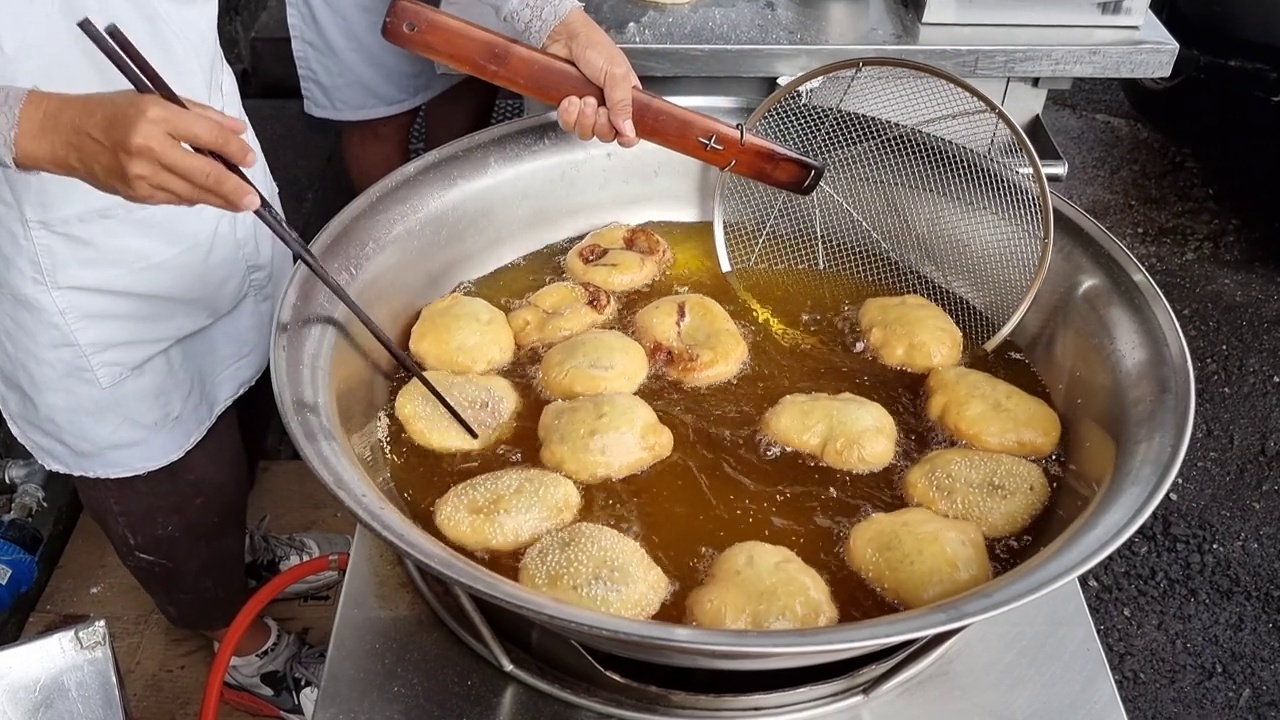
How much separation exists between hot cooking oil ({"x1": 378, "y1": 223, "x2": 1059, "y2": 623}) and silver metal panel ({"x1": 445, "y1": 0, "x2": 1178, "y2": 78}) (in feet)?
2.08

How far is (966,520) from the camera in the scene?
1558 millimetres

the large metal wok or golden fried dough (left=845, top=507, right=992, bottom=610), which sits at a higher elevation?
the large metal wok

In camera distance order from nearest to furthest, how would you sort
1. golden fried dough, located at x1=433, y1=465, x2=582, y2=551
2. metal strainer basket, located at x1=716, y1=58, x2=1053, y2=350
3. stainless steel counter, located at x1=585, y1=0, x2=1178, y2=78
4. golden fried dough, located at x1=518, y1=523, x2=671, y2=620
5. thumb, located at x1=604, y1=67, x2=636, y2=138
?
golden fried dough, located at x1=518, y1=523, x2=671, y2=620 < golden fried dough, located at x1=433, y1=465, x2=582, y2=551 < thumb, located at x1=604, y1=67, x2=636, y2=138 < metal strainer basket, located at x1=716, y1=58, x2=1053, y2=350 < stainless steel counter, located at x1=585, y1=0, x2=1178, y2=78

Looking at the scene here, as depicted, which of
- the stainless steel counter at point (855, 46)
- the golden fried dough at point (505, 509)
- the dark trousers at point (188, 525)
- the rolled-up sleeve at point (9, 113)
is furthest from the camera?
the stainless steel counter at point (855, 46)

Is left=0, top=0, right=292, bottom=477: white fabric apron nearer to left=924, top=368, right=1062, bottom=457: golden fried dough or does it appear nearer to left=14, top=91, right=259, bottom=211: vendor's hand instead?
left=14, top=91, right=259, bottom=211: vendor's hand

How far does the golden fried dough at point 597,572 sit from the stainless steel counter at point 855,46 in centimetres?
132

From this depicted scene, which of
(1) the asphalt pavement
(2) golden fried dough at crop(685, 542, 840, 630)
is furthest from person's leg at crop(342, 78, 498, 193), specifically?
(2) golden fried dough at crop(685, 542, 840, 630)

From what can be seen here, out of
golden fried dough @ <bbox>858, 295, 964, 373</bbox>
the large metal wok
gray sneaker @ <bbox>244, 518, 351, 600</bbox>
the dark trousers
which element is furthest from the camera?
gray sneaker @ <bbox>244, 518, 351, 600</bbox>

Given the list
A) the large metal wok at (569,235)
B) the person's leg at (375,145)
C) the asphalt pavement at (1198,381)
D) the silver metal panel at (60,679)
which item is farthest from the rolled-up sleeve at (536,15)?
the asphalt pavement at (1198,381)

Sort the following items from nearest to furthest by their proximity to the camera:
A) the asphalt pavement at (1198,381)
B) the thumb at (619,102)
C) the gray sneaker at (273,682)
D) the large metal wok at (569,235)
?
the large metal wok at (569,235), the thumb at (619,102), the gray sneaker at (273,682), the asphalt pavement at (1198,381)

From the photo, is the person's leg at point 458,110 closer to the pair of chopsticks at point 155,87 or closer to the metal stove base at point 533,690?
the pair of chopsticks at point 155,87

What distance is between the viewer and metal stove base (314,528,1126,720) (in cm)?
141

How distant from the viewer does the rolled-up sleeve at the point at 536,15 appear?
77.2 inches

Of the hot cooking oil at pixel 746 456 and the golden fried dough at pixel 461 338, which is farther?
the golden fried dough at pixel 461 338
